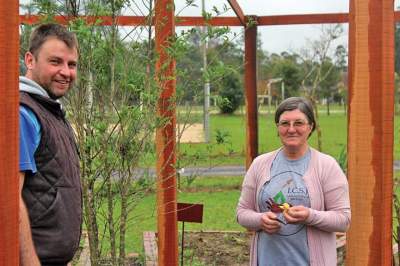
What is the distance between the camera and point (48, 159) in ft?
6.83

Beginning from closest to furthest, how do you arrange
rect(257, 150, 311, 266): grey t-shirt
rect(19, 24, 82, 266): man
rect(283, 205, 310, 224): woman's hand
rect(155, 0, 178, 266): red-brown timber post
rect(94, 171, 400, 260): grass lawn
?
1. rect(19, 24, 82, 266): man
2. rect(283, 205, 310, 224): woman's hand
3. rect(257, 150, 311, 266): grey t-shirt
4. rect(155, 0, 178, 266): red-brown timber post
5. rect(94, 171, 400, 260): grass lawn

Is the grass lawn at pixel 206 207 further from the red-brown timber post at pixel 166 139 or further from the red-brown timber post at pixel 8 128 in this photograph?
the red-brown timber post at pixel 8 128

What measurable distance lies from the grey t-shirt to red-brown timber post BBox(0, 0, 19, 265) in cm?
135

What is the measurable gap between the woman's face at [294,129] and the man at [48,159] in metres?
1.01

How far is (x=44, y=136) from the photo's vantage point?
207 centimetres

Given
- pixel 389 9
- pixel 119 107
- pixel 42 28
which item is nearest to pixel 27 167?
pixel 42 28

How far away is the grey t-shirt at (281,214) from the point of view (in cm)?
274

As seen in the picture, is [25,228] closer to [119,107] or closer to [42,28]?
[42,28]

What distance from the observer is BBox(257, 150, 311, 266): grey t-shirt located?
108 inches

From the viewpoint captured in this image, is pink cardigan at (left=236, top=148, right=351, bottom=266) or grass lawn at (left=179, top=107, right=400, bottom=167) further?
grass lawn at (left=179, top=107, right=400, bottom=167)

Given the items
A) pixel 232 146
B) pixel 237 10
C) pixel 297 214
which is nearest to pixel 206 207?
pixel 237 10

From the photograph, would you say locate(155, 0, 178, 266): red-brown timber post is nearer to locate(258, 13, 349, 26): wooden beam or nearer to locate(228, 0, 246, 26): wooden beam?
locate(228, 0, 246, 26): wooden beam

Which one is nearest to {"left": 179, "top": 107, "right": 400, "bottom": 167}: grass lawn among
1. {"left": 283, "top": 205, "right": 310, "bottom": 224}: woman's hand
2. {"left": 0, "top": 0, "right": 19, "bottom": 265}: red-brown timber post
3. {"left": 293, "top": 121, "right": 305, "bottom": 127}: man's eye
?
{"left": 293, "top": 121, "right": 305, "bottom": 127}: man's eye

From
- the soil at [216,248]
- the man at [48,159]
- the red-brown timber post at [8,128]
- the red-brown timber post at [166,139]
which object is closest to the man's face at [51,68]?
the man at [48,159]
